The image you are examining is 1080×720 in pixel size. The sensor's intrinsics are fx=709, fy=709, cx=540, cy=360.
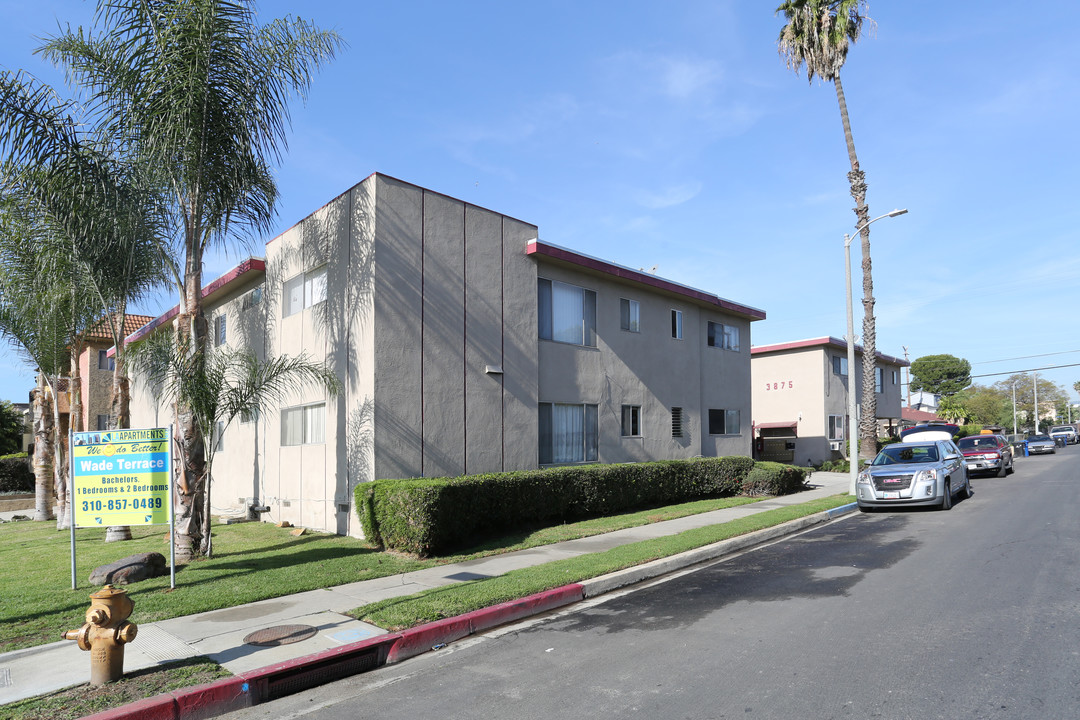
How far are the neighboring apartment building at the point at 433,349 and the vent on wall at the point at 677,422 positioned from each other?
5 centimetres

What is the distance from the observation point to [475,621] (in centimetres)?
748

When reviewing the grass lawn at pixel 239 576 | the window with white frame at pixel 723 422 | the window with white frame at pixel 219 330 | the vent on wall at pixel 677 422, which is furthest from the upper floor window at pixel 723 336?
the window with white frame at pixel 219 330

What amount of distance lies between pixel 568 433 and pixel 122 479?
401 inches

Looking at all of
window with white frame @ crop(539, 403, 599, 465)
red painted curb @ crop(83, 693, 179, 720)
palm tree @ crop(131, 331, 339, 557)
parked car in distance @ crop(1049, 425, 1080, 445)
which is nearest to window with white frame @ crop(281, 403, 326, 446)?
palm tree @ crop(131, 331, 339, 557)

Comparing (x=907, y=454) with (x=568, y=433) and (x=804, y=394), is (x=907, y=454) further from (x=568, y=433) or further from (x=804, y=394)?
(x=804, y=394)

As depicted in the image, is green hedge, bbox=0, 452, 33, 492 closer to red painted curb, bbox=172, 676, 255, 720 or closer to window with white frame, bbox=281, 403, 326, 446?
window with white frame, bbox=281, 403, 326, 446

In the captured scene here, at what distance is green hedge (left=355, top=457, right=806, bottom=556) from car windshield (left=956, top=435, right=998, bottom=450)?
38.7 feet

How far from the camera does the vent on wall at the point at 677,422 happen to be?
20.8 meters

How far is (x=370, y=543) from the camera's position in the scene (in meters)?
12.4

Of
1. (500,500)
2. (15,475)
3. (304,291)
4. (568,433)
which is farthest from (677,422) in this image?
(15,475)

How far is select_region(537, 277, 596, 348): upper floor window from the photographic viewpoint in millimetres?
16906

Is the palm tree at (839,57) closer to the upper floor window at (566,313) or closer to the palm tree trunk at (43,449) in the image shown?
the upper floor window at (566,313)

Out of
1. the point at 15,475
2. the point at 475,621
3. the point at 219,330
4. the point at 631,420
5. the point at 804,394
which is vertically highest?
the point at 219,330

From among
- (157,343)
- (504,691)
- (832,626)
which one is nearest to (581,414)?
(157,343)
